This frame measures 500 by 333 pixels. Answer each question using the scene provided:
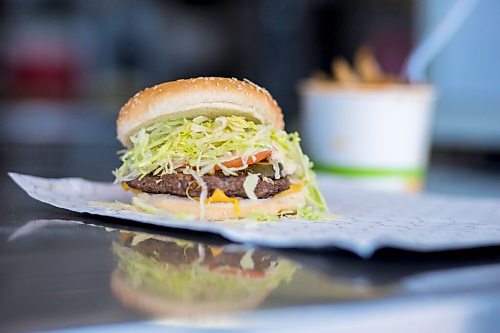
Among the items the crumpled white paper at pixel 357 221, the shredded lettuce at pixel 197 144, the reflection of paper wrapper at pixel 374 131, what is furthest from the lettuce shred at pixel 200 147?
the reflection of paper wrapper at pixel 374 131

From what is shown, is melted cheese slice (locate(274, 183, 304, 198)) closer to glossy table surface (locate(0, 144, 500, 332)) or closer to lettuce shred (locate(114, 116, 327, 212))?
lettuce shred (locate(114, 116, 327, 212))

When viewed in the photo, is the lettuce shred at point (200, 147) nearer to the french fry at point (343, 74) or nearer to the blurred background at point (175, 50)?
the french fry at point (343, 74)

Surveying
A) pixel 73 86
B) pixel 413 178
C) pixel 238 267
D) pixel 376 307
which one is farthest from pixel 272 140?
pixel 73 86

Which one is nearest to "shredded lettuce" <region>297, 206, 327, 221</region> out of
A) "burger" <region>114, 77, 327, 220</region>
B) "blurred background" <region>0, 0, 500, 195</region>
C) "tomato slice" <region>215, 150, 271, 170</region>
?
"burger" <region>114, 77, 327, 220</region>

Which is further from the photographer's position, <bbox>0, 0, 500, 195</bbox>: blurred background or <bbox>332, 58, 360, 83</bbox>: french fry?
<bbox>0, 0, 500, 195</bbox>: blurred background

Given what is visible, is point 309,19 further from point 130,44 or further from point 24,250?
point 24,250

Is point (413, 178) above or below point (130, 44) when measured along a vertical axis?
below

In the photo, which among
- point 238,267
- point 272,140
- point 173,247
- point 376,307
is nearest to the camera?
point 376,307
